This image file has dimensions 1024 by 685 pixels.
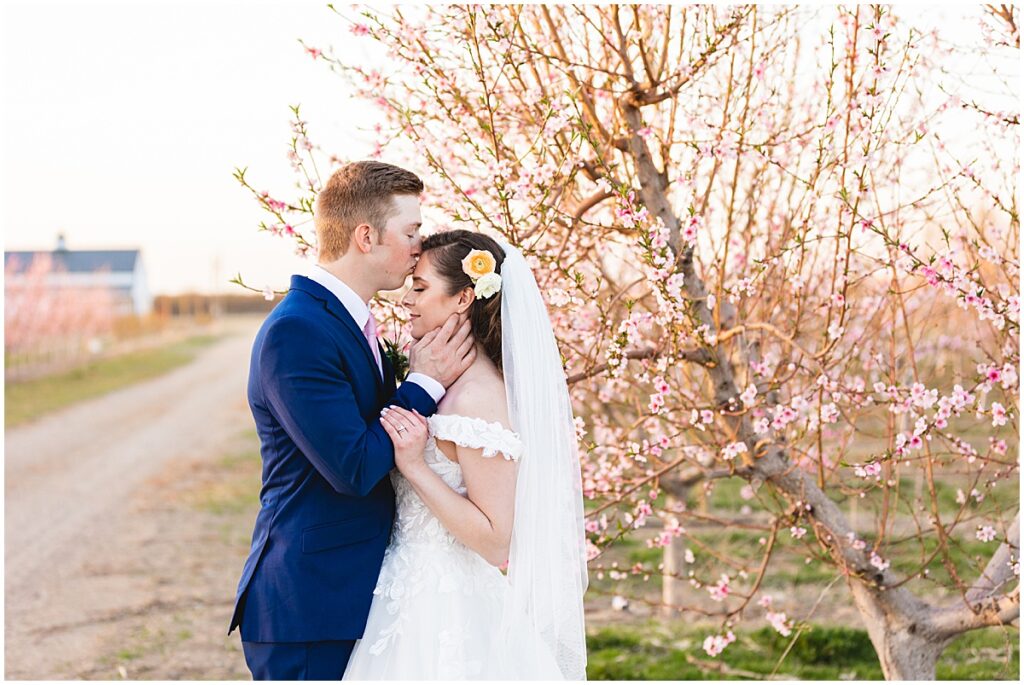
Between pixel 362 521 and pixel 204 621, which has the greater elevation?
pixel 362 521

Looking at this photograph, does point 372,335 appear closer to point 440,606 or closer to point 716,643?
point 440,606

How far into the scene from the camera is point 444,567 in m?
2.96

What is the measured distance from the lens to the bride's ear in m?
3.03

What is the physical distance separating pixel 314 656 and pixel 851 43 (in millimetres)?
2839

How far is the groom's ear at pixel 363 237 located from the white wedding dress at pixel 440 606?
0.49 meters

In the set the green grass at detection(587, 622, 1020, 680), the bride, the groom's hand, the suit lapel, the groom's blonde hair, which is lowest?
the green grass at detection(587, 622, 1020, 680)

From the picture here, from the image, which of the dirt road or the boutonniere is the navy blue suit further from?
the dirt road

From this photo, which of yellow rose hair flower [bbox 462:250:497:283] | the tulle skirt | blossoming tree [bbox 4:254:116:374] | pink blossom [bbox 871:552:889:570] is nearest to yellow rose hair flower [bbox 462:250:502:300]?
yellow rose hair flower [bbox 462:250:497:283]

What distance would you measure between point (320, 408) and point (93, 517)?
8.60 m

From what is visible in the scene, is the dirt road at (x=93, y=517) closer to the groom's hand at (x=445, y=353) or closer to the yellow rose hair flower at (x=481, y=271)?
the groom's hand at (x=445, y=353)

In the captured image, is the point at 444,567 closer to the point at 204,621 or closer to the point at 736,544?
the point at 204,621

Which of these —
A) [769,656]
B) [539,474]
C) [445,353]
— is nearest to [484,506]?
[539,474]

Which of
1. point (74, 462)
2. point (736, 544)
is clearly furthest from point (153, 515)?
point (736, 544)

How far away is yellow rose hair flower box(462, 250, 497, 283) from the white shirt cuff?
12.1 inches
